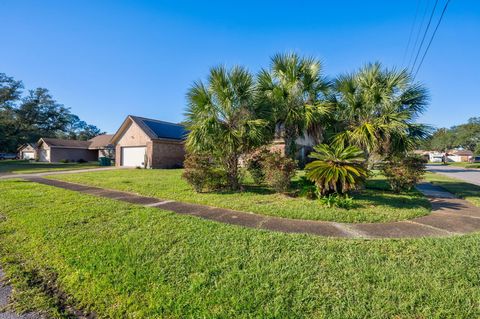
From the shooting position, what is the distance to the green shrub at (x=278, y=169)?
7445 mm

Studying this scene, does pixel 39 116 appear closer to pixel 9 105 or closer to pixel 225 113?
pixel 9 105

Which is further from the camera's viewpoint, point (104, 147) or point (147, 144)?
point (104, 147)

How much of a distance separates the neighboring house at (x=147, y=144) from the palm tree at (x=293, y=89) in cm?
1196

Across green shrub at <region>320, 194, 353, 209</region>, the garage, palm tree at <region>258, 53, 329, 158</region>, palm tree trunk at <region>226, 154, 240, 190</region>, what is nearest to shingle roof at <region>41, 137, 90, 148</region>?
the garage

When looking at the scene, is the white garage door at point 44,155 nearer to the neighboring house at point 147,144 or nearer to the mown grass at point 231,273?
the neighboring house at point 147,144

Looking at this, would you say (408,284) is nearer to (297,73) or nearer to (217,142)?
(217,142)

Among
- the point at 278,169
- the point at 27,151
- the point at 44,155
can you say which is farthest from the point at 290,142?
the point at 27,151

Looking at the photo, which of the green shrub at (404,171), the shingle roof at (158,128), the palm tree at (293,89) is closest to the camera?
the green shrub at (404,171)

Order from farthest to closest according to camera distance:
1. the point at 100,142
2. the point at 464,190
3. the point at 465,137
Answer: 1. the point at 465,137
2. the point at 100,142
3. the point at 464,190

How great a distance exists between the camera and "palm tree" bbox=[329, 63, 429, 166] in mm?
7668

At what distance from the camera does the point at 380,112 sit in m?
8.16

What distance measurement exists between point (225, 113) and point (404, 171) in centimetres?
678

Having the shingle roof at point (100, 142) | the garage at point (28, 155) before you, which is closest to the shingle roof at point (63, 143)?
the shingle roof at point (100, 142)

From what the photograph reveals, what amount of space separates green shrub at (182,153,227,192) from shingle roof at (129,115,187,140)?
11.4 metres
